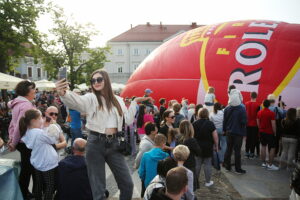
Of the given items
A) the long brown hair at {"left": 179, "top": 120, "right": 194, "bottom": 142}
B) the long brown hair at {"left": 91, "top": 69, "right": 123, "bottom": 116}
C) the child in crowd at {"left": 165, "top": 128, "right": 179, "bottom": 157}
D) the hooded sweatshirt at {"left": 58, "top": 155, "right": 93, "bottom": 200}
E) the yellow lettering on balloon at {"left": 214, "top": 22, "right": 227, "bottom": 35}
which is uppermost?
the yellow lettering on balloon at {"left": 214, "top": 22, "right": 227, "bottom": 35}

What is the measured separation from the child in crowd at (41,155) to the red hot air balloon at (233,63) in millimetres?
7150

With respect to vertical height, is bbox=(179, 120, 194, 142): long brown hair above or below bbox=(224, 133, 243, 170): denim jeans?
above

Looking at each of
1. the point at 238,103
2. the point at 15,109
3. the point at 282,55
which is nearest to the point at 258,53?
the point at 282,55

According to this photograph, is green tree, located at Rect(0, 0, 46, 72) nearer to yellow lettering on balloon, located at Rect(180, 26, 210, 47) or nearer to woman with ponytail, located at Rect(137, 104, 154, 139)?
yellow lettering on balloon, located at Rect(180, 26, 210, 47)

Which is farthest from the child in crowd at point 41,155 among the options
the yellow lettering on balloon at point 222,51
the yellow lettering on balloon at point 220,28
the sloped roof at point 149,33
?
the sloped roof at point 149,33

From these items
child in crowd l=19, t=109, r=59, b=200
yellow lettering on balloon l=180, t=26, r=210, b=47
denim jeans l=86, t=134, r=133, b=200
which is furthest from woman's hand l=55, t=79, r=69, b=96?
yellow lettering on balloon l=180, t=26, r=210, b=47

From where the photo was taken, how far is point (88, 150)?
10.2 ft

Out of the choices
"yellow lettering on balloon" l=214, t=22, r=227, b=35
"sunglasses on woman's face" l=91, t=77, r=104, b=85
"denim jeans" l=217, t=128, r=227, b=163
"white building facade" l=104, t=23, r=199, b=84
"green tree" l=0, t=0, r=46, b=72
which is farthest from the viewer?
"white building facade" l=104, t=23, r=199, b=84

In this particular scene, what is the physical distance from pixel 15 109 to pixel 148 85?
26.2ft

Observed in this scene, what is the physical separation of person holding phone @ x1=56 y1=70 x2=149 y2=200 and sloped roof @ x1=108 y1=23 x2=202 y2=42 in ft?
163

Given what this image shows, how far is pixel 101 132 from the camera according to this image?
3.13m

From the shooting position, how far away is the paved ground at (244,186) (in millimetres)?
4918

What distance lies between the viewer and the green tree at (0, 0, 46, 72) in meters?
15.4

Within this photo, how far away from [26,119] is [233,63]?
7.96m
